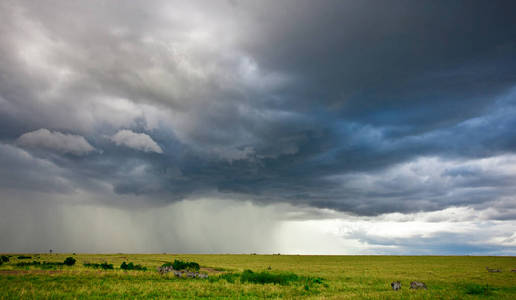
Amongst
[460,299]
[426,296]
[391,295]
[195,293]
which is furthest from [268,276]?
[460,299]

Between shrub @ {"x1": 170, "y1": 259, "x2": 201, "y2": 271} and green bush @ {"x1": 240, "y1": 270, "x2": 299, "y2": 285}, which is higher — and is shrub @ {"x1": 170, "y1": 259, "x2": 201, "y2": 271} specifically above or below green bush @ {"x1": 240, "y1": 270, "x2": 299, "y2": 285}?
below

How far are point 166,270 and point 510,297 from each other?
110ft

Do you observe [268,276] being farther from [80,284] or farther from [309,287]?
[80,284]

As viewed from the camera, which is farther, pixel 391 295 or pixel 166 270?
pixel 166 270

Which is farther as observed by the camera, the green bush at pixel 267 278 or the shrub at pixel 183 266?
the shrub at pixel 183 266

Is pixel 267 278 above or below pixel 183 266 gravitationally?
above

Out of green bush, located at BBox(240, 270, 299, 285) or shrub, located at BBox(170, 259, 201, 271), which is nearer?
green bush, located at BBox(240, 270, 299, 285)

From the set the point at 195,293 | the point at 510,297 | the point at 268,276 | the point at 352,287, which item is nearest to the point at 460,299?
the point at 510,297

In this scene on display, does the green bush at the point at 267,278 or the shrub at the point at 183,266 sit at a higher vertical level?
the green bush at the point at 267,278

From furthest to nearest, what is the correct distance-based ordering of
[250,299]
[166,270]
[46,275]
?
1. [166,270]
2. [46,275]
3. [250,299]

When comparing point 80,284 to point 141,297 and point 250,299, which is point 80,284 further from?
point 250,299

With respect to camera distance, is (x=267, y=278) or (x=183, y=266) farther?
(x=183, y=266)

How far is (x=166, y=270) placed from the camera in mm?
37312

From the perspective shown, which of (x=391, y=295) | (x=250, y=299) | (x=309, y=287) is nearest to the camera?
(x=250, y=299)
